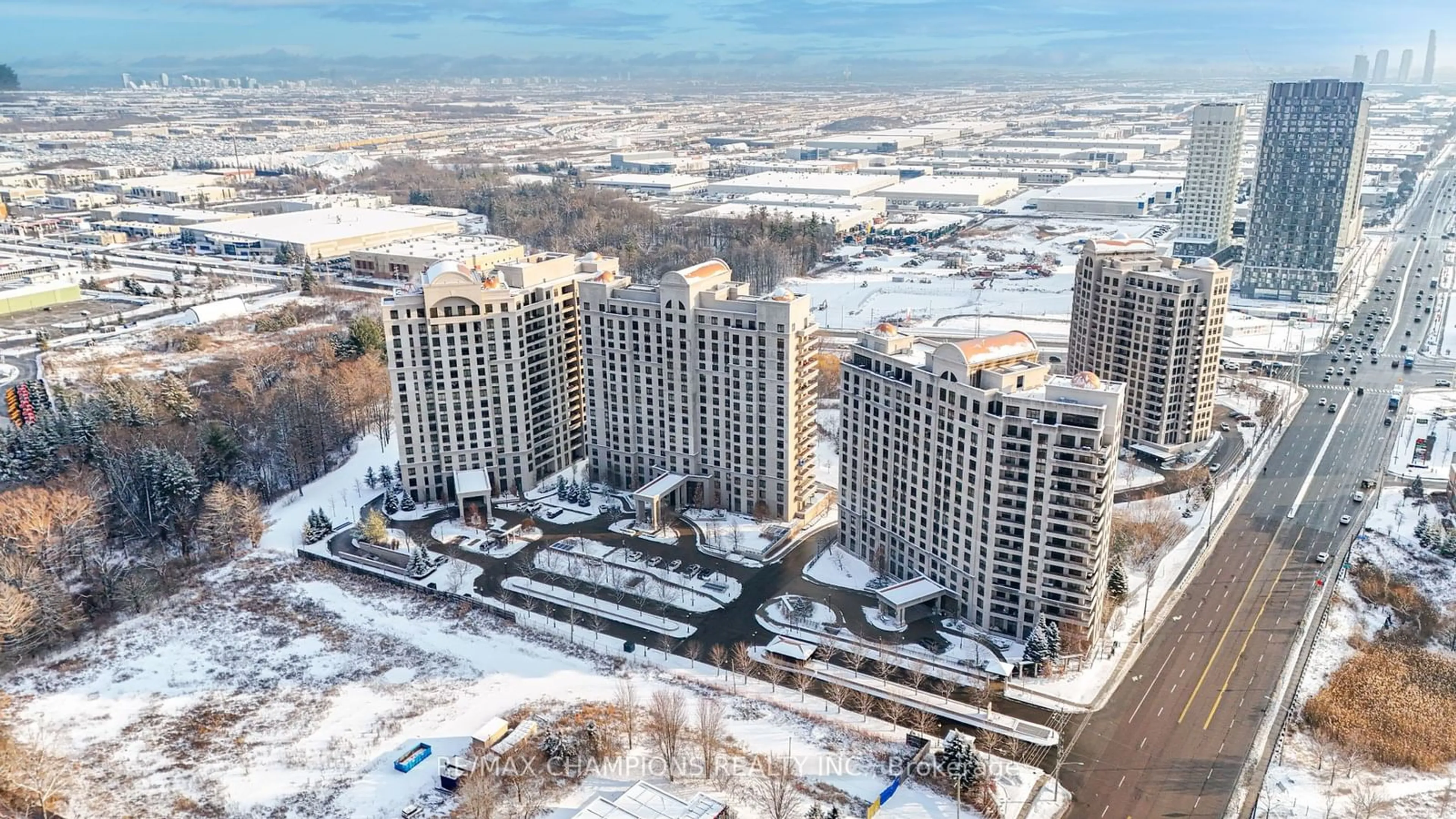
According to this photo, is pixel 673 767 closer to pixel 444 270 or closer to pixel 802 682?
pixel 802 682

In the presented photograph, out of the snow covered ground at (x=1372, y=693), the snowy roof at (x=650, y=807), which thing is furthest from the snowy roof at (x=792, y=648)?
the snow covered ground at (x=1372, y=693)

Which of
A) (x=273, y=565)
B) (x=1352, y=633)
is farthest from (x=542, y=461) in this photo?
(x=1352, y=633)

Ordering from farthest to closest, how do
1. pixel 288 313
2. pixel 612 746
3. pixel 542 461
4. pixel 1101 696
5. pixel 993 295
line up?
pixel 993 295
pixel 288 313
pixel 542 461
pixel 1101 696
pixel 612 746

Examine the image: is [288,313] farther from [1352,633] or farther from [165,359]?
[1352,633]

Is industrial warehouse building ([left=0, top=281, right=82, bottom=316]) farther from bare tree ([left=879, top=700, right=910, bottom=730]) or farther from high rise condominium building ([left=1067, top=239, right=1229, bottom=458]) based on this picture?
bare tree ([left=879, top=700, right=910, bottom=730])

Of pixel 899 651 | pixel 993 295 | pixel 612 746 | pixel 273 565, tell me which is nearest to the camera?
pixel 612 746

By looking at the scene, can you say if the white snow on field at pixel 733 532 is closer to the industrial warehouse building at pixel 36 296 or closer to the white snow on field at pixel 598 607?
the white snow on field at pixel 598 607

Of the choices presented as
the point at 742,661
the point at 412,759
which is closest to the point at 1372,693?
the point at 742,661
